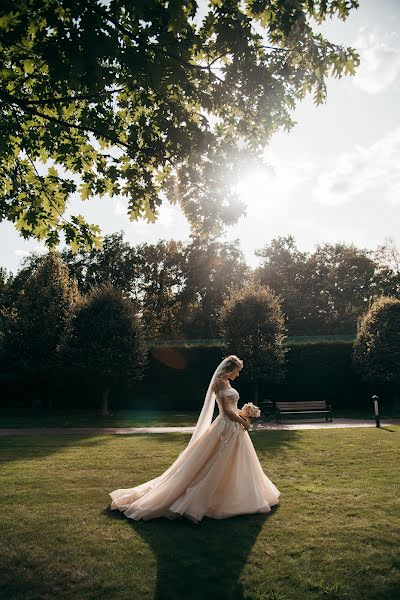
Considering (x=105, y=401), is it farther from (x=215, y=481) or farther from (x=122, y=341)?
(x=215, y=481)

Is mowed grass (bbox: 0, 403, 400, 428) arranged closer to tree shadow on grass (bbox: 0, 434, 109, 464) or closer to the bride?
tree shadow on grass (bbox: 0, 434, 109, 464)

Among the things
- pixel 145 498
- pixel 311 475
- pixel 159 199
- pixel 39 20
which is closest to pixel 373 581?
pixel 145 498

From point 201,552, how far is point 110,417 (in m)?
21.0

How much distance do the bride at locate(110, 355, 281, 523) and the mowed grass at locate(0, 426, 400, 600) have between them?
Result: 193 millimetres

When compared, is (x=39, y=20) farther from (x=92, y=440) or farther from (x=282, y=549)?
(x=92, y=440)

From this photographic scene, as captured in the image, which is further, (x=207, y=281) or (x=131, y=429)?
(x=207, y=281)

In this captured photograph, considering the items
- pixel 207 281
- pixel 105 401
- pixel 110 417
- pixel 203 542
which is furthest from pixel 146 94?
pixel 207 281

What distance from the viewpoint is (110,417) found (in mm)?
26094

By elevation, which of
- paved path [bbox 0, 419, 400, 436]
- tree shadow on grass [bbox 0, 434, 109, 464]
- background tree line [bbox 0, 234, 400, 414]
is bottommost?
tree shadow on grass [bbox 0, 434, 109, 464]

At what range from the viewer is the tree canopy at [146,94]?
20.2 ft

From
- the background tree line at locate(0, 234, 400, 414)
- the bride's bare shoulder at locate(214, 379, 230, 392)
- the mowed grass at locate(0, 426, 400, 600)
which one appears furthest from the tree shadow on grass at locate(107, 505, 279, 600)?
the background tree line at locate(0, 234, 400, 414)

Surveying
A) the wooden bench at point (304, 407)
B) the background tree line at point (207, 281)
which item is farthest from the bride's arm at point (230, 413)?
the background tree line at point (207, 281)

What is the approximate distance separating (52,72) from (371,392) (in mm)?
27875

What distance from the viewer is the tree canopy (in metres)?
6.15
